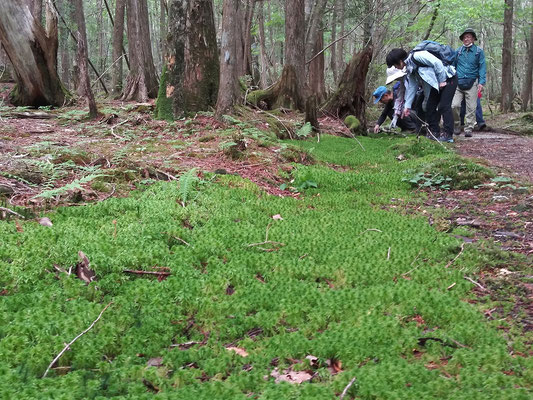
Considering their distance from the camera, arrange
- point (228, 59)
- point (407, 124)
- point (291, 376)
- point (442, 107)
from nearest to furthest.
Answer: point (291, 376) → point (228, 59) → point (442, 107) → point (407, 124)

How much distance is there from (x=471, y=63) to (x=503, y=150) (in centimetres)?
280

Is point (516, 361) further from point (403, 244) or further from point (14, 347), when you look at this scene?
point (14, 347)

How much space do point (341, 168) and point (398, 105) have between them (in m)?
4.25

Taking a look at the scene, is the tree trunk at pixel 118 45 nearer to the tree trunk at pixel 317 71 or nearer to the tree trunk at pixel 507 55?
the tree trunk at pixel 317 71

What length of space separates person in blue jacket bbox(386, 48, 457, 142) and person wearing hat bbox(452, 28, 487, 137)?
6.36ft

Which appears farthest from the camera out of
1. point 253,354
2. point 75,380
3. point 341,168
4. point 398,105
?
point 398,105

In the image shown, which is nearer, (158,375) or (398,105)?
(158,375)

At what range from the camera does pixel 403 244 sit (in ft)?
12.9

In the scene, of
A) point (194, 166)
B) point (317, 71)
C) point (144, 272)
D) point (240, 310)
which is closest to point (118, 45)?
point (317, 71)

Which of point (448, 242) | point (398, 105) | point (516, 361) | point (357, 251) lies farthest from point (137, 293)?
point (398, 105)

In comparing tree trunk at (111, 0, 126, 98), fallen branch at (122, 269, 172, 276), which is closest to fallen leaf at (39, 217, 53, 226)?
fallen branch at (122, 269, 172, 276)

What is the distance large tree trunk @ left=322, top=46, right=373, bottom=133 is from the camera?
11.7m

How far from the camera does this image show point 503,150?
391 inches

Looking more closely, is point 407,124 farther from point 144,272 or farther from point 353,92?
point 144,272
